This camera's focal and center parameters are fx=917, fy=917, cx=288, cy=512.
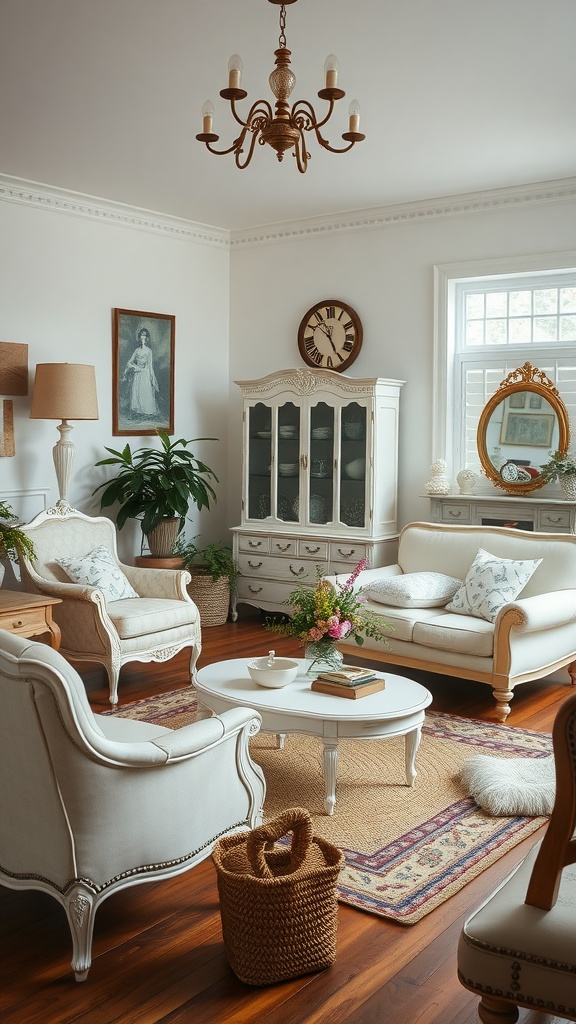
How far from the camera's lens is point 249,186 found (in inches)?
228

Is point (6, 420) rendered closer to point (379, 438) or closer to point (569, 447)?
point (379, 438)

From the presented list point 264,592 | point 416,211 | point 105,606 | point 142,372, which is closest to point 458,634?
Answer: point 105,606

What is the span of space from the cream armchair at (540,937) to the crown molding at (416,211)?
4.68m

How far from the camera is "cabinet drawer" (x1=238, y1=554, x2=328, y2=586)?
20.9 feet

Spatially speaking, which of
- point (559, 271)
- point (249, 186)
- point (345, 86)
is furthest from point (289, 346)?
point (345, 86)

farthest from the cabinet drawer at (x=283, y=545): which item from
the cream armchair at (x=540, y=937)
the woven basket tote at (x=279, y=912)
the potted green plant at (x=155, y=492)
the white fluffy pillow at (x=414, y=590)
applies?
the cream armchair at (x=540, y=937)

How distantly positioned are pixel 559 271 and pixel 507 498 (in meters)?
1.44

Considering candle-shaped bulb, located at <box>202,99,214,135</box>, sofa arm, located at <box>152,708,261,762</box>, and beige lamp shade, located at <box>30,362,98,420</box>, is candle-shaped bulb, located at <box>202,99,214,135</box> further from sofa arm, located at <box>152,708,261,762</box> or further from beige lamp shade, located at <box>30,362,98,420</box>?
beige lamp shade, located at <box>30,362,98,420</box>

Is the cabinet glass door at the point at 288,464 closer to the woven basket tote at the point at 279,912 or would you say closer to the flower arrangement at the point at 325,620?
the flower arrangement at the point at 325,620

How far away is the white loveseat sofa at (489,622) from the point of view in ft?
14.5

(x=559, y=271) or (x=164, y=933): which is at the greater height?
(x=559, y=271)

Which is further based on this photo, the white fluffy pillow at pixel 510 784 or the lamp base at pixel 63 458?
the lamp base at pixel 63 458

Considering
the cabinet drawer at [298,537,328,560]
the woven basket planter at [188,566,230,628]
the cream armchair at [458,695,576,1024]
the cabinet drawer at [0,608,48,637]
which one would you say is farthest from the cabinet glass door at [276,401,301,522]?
the cream armchair at [458,695,576,1024]

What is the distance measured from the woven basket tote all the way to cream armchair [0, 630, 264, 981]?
186 millimetres
